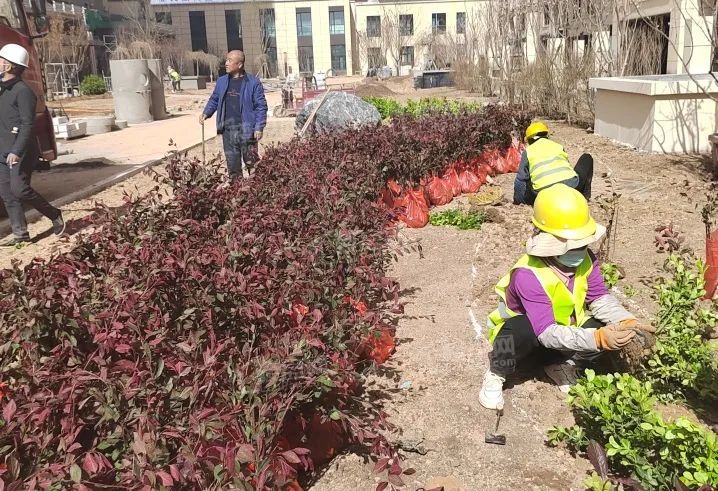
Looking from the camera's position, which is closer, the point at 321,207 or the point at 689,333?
the point at 689,333

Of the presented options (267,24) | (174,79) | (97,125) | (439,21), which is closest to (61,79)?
(174,79)

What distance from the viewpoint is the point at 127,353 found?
204 cm

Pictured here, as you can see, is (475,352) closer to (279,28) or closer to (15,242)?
(15,242)

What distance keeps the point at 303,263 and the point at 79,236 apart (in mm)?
1014

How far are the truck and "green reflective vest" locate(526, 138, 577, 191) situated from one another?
557cm

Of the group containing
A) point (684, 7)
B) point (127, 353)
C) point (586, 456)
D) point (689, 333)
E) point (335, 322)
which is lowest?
point (586, 456)

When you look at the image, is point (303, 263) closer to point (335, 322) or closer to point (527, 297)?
point (335, 322)

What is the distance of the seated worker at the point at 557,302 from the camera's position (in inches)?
114

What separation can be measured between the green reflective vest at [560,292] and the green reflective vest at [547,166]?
1974 millimetres

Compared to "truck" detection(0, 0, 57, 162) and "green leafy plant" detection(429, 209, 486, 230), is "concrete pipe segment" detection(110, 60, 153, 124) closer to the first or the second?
"truck" detection(0, 0, 57, 162)

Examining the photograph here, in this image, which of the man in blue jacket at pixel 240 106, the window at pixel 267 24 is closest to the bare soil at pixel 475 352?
the man in blue jacket at pixel 240 106

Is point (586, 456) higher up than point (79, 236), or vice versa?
point (79, 236)

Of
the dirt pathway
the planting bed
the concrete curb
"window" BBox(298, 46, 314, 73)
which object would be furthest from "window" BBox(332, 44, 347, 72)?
the planting bed

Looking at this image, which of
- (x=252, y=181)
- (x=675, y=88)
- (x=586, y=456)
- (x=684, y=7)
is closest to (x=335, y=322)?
(x=586, y=456)
